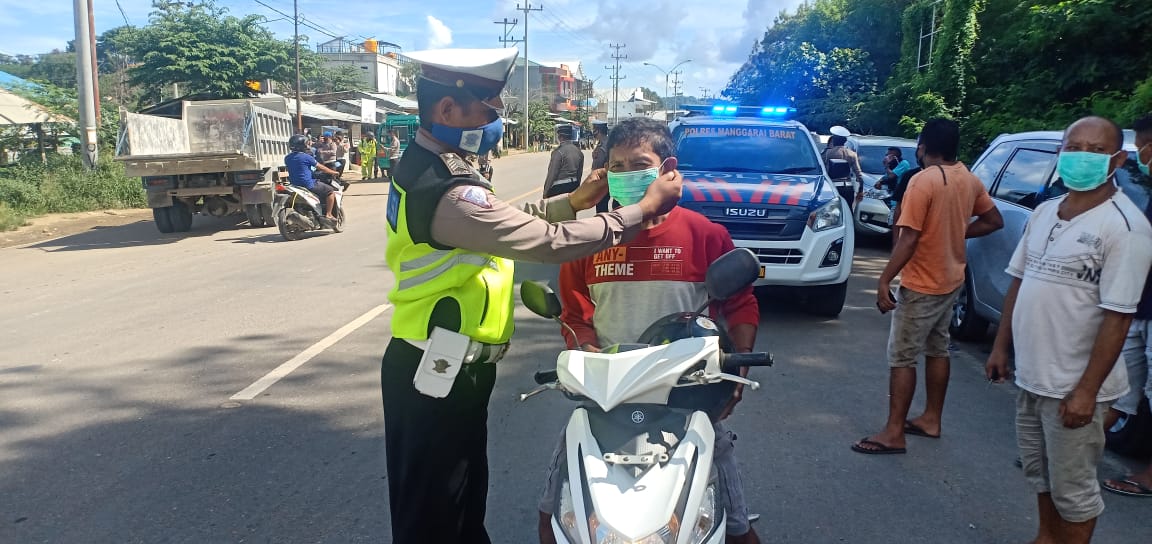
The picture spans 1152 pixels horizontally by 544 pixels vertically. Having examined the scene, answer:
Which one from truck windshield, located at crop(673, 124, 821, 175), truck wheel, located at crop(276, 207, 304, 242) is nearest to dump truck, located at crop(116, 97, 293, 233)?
truck wheel, located at crop(276, 207, 304, 242)

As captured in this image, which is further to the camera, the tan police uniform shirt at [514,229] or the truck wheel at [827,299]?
the truck wheel at [827,299]

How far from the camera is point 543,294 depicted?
2518 mm

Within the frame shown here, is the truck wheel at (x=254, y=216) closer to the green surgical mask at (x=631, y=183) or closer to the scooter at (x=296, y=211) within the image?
the scooter at (x=296, y=211)

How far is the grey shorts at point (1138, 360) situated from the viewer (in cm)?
409

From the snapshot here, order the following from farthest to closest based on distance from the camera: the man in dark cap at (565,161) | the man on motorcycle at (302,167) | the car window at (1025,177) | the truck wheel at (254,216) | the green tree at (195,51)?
the green tree at (195,51) → the truck wheel at (254,216) → the man on motorcycle at (302,167) → the man in dark cap at (565,161) → the car window at (1025,177)

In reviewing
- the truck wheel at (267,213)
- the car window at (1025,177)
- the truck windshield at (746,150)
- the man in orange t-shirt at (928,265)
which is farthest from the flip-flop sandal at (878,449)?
the truck wheel at (267,213)

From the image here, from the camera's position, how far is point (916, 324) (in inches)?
176

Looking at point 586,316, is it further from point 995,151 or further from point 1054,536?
point 995,151

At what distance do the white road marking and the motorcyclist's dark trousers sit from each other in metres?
3.13

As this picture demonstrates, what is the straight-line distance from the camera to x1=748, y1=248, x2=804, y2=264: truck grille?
7.08m

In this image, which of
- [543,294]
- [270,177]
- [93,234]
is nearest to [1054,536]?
[543,294]

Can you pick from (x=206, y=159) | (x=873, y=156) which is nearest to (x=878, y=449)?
(x=873, y=156)

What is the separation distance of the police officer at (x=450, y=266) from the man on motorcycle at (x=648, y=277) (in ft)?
0.89

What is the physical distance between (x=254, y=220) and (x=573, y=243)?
13.7 meters
